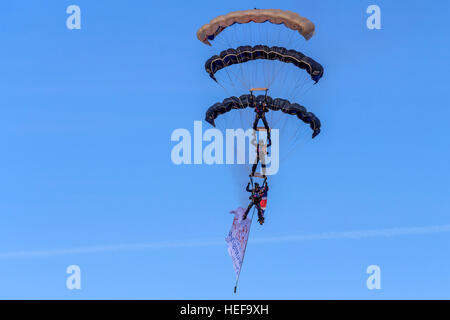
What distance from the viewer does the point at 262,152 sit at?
2259 inches

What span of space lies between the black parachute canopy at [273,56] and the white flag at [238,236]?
9366 millimetres

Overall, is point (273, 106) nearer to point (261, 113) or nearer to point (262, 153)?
point (261, 113)

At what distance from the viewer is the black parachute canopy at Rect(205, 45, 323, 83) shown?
56.6 metres

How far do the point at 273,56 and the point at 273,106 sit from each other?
308 cm

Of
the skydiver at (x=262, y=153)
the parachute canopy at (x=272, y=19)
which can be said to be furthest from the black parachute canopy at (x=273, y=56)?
the skydiver at (x=262, y=153)

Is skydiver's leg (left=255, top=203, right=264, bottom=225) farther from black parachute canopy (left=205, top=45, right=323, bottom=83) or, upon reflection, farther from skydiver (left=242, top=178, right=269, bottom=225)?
black parachute canopy (left=205, top=45, right=323, bottom=83)

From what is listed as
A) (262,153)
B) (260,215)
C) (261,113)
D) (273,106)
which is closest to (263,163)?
(262,153)

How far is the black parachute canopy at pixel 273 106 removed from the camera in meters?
57.7

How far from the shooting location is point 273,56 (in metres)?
56.8

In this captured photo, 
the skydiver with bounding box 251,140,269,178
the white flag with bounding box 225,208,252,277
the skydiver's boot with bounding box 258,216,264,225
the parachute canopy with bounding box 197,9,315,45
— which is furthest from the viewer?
the white flag with bounding box 225,208,252,277

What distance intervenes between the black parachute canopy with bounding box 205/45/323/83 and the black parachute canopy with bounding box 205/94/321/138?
2.15m

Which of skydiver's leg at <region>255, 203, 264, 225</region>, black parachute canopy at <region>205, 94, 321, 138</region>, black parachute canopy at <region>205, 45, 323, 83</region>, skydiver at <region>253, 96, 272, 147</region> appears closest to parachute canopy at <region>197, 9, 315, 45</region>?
black parachute canopy at <region>205, 45, 323, 83</region>
